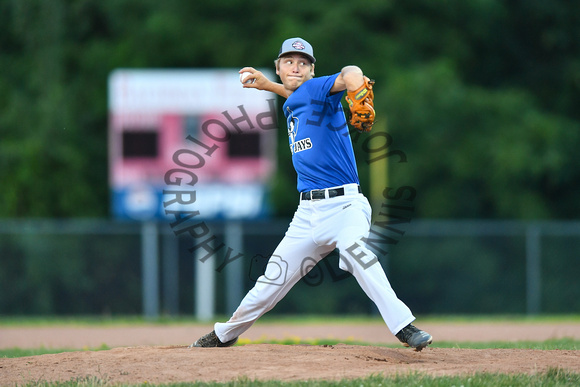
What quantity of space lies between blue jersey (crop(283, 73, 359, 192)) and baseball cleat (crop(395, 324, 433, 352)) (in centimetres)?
116

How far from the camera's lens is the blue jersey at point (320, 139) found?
6.29 metres

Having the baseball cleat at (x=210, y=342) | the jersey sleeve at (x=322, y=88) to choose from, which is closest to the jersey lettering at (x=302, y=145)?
the jersey sleeve at (x=322, y=88)

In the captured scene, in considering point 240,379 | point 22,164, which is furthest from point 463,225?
point 240,379

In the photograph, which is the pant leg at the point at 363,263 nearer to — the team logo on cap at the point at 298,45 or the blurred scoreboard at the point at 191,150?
the team logo on cap at the point at 298,45

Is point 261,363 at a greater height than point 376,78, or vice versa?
point 376,78

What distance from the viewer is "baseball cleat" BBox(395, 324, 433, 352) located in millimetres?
5965

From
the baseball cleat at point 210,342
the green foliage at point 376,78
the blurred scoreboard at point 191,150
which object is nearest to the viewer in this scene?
the baseball cleat at point 210,342

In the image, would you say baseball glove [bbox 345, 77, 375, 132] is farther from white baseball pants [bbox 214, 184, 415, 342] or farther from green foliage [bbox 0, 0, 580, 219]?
green foliage [bbox 0, 0, 580, 219]

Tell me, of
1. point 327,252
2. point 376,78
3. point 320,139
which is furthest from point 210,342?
point 376,78

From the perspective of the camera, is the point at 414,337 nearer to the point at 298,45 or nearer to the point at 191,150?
the point at 298,45

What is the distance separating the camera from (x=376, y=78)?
768 inches

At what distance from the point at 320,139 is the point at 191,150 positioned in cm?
925

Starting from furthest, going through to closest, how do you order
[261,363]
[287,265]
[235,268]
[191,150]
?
[235,268], [191,150], [287,265], [261,363]

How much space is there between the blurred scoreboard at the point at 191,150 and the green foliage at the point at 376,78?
10.0 feet
